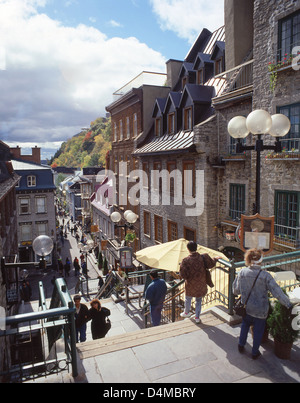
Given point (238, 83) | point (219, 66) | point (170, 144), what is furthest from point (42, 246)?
point (219, 66)

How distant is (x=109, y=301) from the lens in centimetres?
1363

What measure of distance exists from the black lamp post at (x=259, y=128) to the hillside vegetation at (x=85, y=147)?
121 meters

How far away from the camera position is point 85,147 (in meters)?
161

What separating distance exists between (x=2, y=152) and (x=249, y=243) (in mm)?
16298

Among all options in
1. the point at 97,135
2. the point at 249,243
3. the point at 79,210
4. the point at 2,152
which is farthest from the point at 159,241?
the point at 97,135

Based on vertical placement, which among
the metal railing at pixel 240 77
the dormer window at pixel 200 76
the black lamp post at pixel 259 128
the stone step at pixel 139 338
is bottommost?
the stone step at pixel 139 338

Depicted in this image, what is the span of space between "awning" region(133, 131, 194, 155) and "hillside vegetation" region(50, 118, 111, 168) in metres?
108

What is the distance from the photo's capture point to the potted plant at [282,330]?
4398 millimetres

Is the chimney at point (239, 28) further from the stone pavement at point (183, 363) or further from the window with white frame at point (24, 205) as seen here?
the window with white frame at point (24, 205)

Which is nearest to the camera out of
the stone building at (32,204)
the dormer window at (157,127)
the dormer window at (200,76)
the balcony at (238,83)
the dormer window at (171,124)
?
the balcony at (238,83)

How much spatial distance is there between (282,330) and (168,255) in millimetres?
5705

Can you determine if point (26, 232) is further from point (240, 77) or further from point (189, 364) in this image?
point (189, 364)

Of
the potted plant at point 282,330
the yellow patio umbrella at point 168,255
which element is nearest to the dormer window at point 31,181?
the yellow patio umbrella at point 168,255

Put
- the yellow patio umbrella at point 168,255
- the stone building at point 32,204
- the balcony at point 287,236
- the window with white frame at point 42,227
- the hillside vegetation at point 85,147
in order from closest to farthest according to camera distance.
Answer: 1. the yellow patio umbrella at point 168,255
2. the balcony at point 287,236
3. the stone building at point 32,204
4. the window with white frame at point 42,227
5. the hillside vegetation at point 85,147
